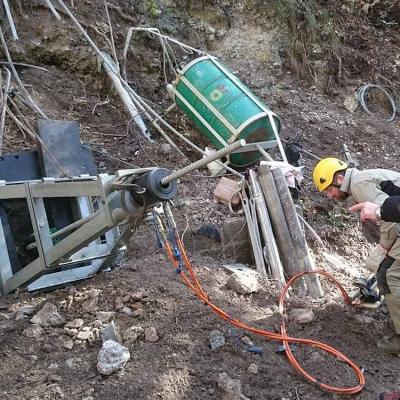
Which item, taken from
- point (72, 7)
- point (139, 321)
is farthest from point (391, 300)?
point (72, 7)

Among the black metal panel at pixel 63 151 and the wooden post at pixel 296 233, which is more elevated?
the black metal panel at pixel 63 151

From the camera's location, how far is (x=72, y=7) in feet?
21.0

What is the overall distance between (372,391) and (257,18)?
254 inches

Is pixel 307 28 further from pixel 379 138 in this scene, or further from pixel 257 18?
pixel 379 138

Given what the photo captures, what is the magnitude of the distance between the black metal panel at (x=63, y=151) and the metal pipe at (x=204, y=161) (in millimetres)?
2191

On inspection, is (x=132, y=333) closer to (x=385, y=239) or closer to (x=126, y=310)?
(x=126, y=310)

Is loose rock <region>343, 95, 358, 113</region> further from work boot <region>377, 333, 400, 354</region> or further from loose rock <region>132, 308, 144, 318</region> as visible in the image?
loose rock <region>132, 308, 144, 318</region>

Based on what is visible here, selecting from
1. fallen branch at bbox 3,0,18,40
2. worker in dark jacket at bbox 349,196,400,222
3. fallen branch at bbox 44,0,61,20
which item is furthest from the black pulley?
fallen branch at bbox 44,0,61,20

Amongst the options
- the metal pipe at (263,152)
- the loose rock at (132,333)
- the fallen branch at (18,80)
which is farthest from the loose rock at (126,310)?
the fallen branch at (18,80)

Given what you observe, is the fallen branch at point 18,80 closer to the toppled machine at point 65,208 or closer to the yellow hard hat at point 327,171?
the toppled machine at point 65,208

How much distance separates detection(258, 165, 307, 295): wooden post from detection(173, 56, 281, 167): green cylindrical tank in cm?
98

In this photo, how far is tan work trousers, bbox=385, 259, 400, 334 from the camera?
3479mm

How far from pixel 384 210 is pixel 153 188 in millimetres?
1622

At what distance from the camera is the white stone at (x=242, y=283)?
382cm
